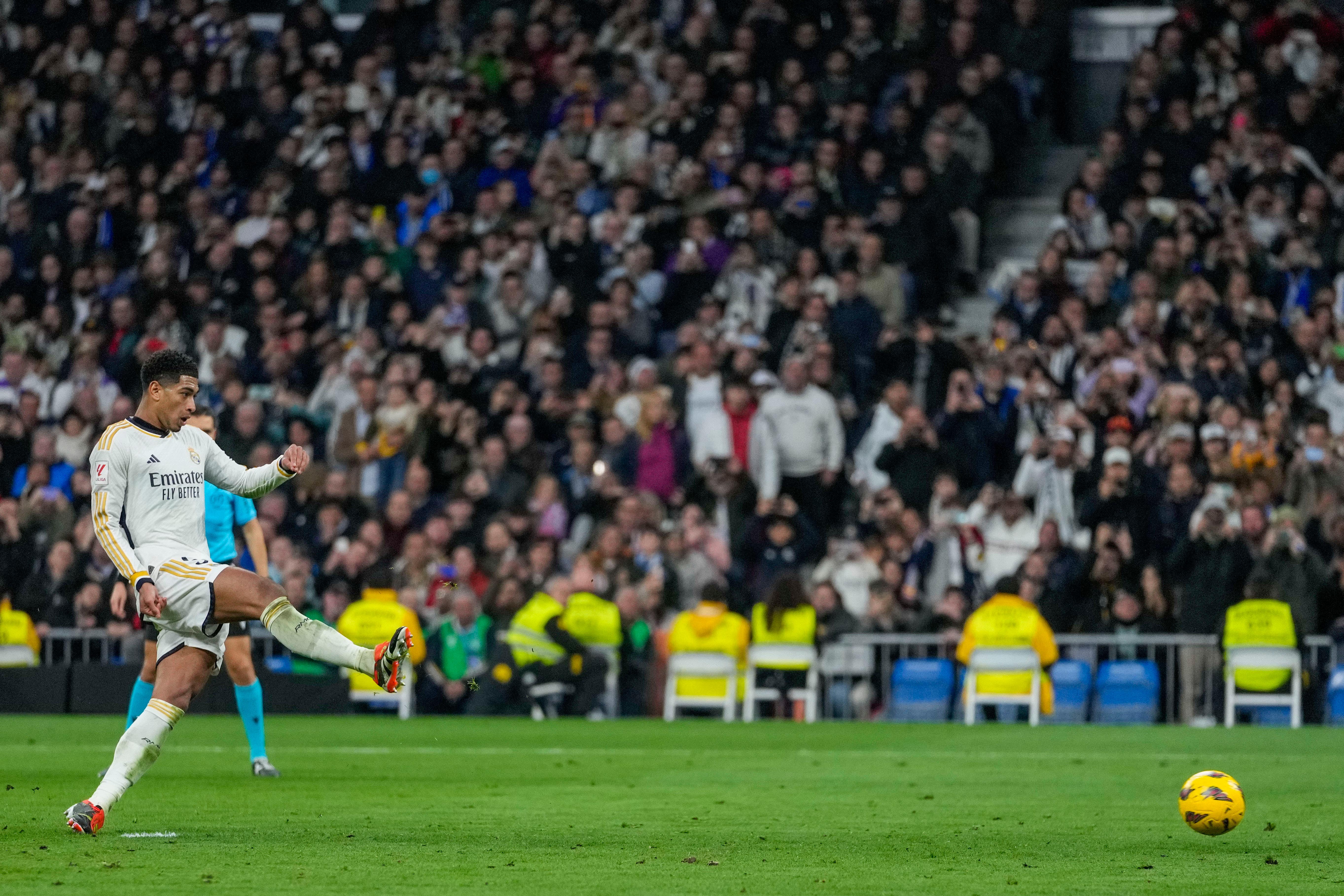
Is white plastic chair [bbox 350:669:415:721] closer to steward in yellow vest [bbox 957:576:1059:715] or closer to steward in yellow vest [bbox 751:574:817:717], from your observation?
steward in yellow vest [bbox 751:574:817:717]

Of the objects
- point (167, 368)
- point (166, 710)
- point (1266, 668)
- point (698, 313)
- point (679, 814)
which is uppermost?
point (698, 313)

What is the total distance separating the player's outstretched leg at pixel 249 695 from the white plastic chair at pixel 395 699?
7.55 metres

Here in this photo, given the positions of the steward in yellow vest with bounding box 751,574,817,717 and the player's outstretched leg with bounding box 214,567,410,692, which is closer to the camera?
the player's outstretched leg with bounding box 214,567,410,692

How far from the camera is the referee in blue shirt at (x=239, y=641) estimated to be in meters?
12.9

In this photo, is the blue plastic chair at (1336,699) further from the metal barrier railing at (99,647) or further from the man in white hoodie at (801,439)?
the metal barrier railing at (99,647)

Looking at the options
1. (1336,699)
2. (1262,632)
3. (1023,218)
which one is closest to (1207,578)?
(1262,632)

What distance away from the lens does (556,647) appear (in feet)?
67.3

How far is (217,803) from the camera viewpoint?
1132cm

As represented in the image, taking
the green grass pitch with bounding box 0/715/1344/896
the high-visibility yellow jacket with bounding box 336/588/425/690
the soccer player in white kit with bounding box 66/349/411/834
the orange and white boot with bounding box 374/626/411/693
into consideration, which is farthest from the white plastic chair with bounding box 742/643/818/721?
the orange and white boot with bounding box 374/626/411/693

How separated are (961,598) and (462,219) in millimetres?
8201

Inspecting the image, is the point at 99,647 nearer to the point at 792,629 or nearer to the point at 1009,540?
the point at 792,629

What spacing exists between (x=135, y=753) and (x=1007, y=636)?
37.4ft

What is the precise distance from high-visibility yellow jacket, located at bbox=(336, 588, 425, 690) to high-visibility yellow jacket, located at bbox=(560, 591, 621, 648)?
1.51 m

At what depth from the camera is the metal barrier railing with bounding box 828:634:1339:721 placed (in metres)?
19.3
